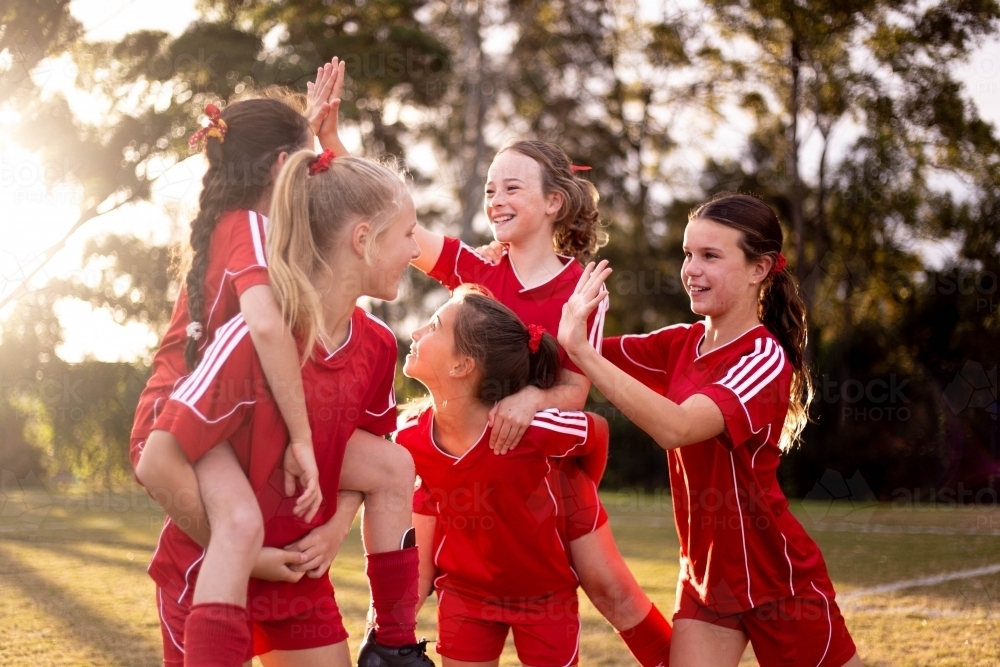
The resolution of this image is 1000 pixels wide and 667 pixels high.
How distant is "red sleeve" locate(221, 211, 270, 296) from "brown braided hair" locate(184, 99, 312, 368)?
9 cm

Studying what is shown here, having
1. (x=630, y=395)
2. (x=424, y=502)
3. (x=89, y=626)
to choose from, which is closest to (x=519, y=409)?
(x=630, y=395)

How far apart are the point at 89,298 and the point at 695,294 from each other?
46.1 ft

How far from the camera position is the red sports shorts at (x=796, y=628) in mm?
3209

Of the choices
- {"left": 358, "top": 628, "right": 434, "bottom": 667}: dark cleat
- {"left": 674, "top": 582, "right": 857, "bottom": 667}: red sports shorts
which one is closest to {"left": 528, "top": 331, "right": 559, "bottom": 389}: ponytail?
{"left": 674, "top": 582, "right": 857, "bottom": 667}: red sports shorts

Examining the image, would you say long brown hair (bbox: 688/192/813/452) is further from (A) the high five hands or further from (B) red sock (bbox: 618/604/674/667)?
(A) the high five hands

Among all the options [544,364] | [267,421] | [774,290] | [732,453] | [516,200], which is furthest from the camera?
[516,200]

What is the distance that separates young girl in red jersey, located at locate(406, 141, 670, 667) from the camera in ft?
11.4

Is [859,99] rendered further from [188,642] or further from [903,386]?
[188,642]

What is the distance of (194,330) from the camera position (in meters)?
2.74

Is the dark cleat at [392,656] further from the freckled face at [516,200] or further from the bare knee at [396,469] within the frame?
the freckled face at [516,200]

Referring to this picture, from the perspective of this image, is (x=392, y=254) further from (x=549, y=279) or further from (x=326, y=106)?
(x=549, y=279)

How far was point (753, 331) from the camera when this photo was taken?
11.2ft

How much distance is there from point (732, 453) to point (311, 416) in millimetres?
1371

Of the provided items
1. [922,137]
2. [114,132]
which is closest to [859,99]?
[922,137]
